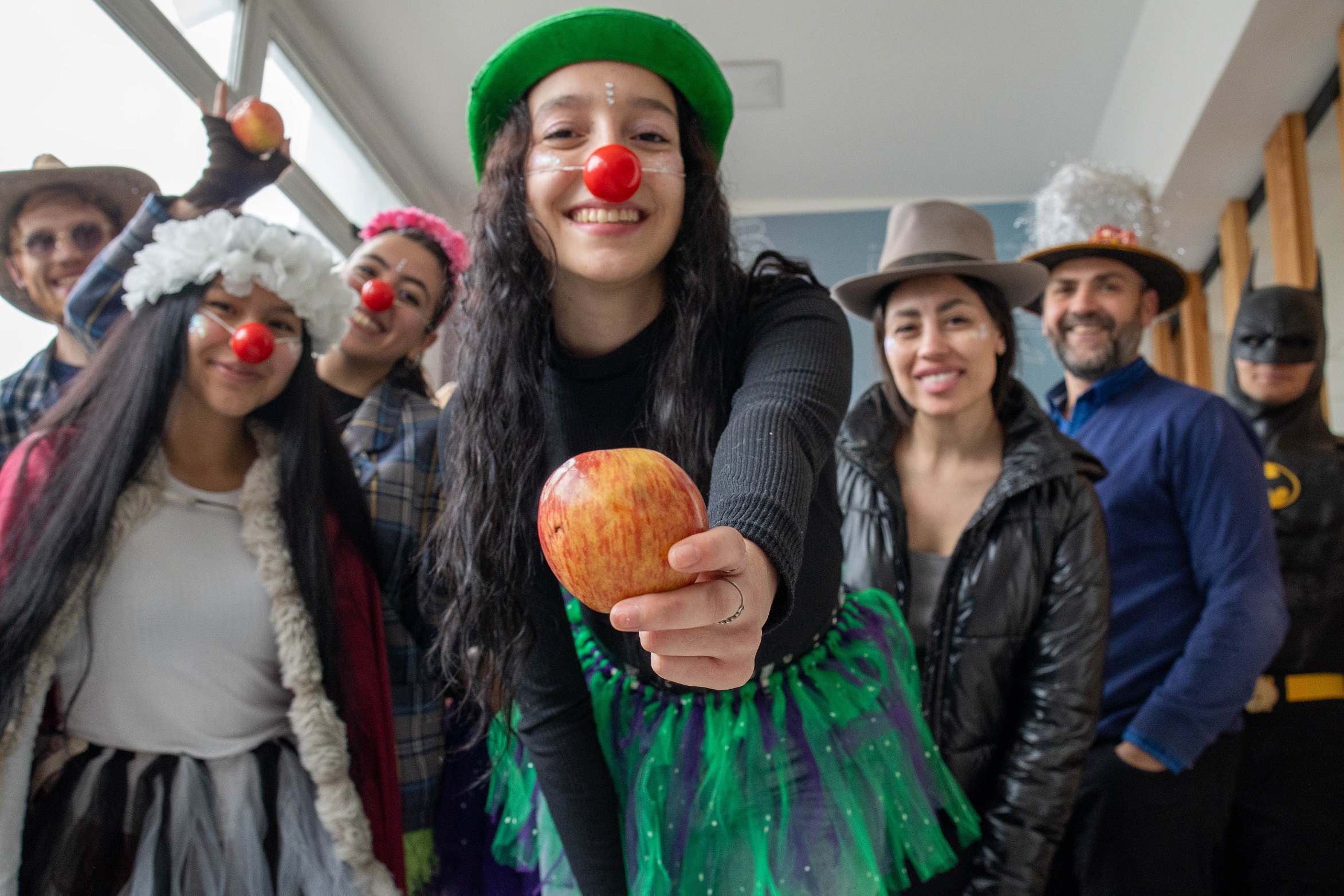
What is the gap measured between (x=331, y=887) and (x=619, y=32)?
1193 millimetres

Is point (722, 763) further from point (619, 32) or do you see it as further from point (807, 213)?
point (807, 213)

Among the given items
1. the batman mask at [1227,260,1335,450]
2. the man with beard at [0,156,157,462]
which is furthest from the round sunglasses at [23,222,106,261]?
the batman mask at [1227,260,1335,450]

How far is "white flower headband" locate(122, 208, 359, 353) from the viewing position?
4.85 ft

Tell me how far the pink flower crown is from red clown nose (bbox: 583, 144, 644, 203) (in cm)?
140

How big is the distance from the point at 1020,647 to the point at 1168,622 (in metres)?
0.53

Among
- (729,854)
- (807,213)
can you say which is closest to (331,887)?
(729,854)

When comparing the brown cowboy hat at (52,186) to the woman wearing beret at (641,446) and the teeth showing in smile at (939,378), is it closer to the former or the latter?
the woman wearing beret at (641,446)

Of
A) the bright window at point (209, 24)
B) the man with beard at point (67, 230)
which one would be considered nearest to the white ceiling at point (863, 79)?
the bright window at point (209, 24)

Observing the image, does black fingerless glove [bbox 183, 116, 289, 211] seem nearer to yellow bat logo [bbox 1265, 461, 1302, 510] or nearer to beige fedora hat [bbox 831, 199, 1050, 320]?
beige fedora hat [bbox 831, 199, 1050, 320]

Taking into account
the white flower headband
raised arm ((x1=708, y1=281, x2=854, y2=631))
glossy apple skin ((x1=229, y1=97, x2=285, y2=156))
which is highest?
glossy apple skin ((x1=229, y1=97, x2=285, y2=156))

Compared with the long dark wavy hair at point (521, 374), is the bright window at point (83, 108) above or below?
above

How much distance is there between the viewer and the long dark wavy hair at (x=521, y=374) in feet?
3.22

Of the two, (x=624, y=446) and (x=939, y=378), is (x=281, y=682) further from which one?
(x=939, y=378)

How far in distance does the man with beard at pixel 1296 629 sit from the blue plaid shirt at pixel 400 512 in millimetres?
1791
